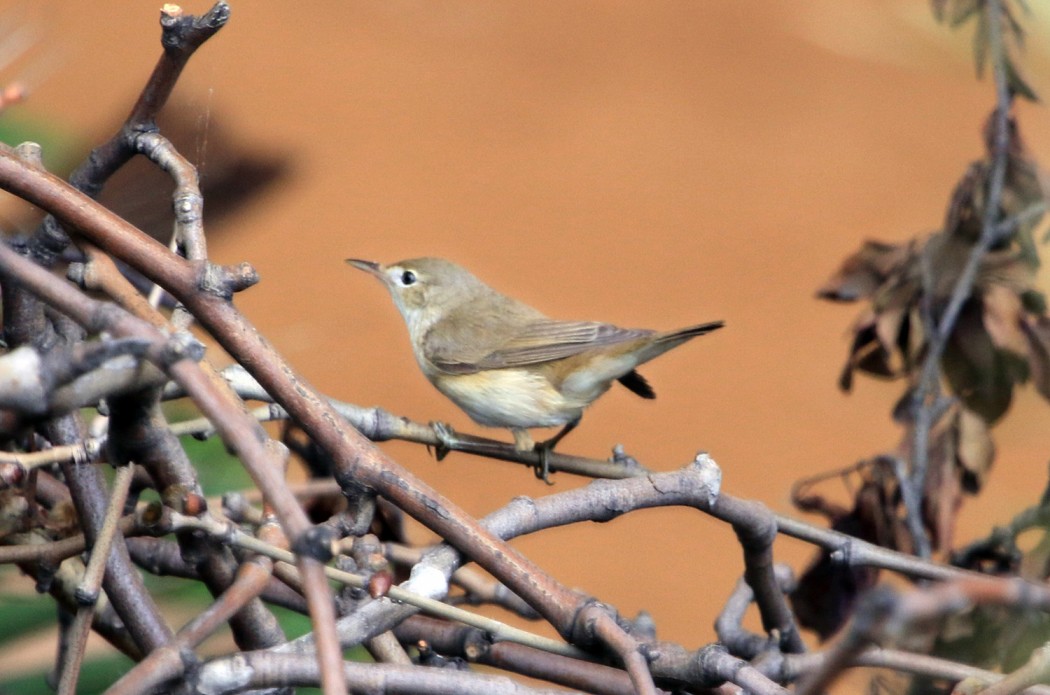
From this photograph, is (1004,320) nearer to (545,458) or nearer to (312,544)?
(545,458)

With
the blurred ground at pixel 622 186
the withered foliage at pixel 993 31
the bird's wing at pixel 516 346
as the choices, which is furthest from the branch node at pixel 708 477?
the blurred ground at pixel 622 186

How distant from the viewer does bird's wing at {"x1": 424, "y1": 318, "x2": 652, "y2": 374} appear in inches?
92.3

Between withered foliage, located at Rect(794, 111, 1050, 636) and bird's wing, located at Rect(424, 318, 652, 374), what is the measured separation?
1.97 feet

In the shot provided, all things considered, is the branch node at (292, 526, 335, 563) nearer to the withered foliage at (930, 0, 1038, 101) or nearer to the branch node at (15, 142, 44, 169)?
the branch node at (15, 142, 44, 169)

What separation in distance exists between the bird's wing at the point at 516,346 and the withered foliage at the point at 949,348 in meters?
0.60

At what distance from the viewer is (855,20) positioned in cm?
557

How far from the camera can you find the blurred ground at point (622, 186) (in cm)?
478

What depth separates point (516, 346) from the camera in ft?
8.21

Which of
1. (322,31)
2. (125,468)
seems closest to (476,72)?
(322,31)

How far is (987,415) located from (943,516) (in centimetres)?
16

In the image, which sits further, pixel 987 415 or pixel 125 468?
pixel 987 415

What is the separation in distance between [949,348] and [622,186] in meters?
4.05

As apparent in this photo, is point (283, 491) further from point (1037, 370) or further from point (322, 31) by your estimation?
point (322, 31)

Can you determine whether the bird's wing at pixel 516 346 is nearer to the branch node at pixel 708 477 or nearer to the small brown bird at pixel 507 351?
the small brown bird at pixel 507 351
